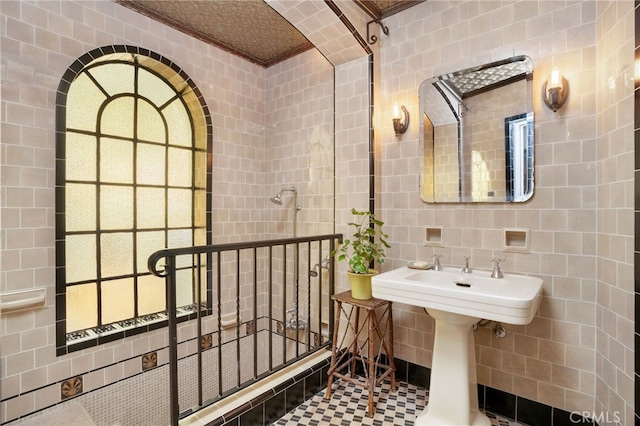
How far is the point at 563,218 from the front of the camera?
1.79 m

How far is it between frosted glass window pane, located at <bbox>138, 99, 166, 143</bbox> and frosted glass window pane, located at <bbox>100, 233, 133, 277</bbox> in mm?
807

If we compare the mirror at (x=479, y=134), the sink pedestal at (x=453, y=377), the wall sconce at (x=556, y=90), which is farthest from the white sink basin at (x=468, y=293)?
the wall sconce at (x=556, y=90)

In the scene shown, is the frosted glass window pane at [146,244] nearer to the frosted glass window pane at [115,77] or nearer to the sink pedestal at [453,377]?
the frosted glass window pane at [115,77]

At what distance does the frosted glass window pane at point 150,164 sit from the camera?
259 cm

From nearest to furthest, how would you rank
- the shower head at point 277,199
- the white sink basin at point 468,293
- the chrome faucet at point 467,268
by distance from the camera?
1. the white sink basin at point 468,293
2. the chrome faucet at point 467,268
3. the shower head at point 277,199

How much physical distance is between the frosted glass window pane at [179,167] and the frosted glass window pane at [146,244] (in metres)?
0.46

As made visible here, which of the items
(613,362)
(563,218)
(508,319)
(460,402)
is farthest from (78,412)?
(563,218)

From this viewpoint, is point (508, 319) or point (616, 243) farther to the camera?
point (616, 243)

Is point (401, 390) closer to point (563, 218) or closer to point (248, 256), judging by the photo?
point (563, 218)

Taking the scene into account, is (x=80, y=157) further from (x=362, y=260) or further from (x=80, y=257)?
(x=362, y=260)

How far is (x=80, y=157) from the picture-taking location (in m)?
2.29

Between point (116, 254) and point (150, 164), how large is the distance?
0.75 meters

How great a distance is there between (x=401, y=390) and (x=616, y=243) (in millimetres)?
1544

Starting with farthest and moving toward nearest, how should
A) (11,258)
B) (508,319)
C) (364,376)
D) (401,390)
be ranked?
(364,376) < (401,390) < (11,258) < (508,319)
